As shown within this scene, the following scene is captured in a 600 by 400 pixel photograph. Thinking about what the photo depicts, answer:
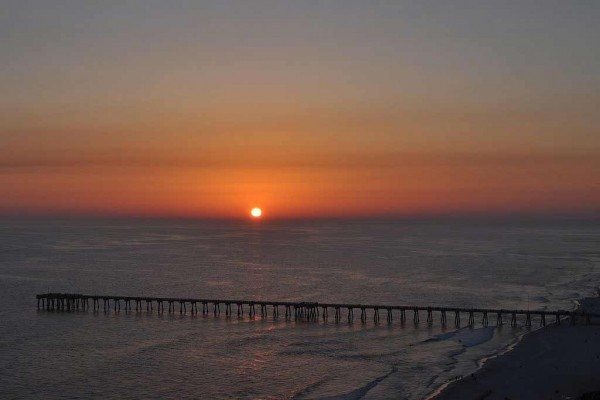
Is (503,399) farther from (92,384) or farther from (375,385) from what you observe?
(92,384)

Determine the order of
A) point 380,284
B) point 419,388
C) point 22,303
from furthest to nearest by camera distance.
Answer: point 380,284 → point 22,303 → point 419,388

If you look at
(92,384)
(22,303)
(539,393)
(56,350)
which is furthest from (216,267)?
(539,393)

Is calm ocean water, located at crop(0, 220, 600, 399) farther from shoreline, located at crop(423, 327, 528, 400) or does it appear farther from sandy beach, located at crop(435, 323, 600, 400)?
sandy beach, located at crop(435, 323, 600, 400)

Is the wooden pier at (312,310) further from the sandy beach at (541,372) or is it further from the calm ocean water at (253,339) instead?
the sandy beach at (541,372)

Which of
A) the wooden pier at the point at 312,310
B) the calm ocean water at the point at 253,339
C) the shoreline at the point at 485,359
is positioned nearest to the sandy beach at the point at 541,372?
the shoreline at the point at 485,359

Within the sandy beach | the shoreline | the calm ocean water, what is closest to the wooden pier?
the calm ocean water

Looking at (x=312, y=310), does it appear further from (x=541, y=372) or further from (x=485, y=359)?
(x=541, y=372)
